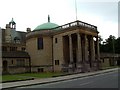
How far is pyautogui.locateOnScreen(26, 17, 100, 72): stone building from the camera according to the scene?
53.1m

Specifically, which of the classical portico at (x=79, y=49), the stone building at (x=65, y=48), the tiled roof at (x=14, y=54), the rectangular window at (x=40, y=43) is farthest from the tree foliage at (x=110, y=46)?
the rectangular window at (x=40, y=43)

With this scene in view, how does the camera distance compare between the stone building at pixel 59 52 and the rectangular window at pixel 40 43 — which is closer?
the stone building at pixel 59 52

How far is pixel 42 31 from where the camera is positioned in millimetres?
60656

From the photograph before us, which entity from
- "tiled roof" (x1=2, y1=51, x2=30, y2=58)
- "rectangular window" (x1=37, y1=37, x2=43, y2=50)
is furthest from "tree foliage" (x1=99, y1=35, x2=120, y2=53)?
"rectangular window" (x1=37, y1=37, x2=43, y2=50)

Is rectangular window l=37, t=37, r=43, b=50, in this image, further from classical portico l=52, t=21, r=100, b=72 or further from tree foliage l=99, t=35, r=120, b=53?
tree foliage l=99, t=35, r=120, b=53

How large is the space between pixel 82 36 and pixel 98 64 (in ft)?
24.6

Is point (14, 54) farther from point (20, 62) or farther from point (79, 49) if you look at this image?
point (79, 49)

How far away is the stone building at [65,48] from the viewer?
5312 centimetres

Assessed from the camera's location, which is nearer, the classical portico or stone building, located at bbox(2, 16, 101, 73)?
the classical portico

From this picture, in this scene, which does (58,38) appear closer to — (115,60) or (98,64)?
(98,64)

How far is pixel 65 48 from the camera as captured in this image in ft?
187

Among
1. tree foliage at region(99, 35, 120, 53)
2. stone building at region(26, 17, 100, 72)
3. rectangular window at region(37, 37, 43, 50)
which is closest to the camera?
stone building at region(26, 17, 100, 72)

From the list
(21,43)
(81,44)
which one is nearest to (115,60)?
(21,43)

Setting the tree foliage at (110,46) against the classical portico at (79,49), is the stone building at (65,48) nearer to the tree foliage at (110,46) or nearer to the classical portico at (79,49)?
the classical portico at (79,49)
